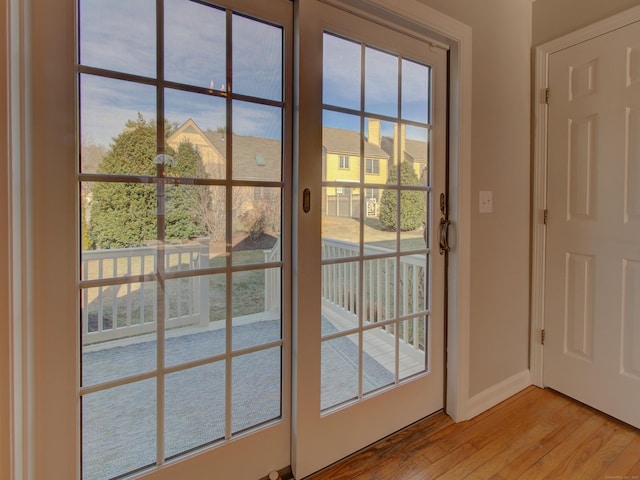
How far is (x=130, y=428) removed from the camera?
1022 mm

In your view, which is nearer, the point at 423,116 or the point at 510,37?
the point at 423,116

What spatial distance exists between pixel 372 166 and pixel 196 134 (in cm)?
74

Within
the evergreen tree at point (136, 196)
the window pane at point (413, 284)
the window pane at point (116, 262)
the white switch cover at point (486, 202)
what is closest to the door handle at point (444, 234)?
the window pane at point (413, 284)

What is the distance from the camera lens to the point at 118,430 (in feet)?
3.31

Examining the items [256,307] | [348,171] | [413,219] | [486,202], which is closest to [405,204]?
[413,219]

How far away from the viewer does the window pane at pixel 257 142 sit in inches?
45.3

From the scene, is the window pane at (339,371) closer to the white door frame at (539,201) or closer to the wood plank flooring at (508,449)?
the wood plank flooring at (508,449)

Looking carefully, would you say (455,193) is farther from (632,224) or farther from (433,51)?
(632,224)

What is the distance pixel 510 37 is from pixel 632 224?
117 cm

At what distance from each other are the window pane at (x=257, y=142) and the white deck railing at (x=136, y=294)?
12.8 inches

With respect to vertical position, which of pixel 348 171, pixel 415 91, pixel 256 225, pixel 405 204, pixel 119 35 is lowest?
pixel 256 225

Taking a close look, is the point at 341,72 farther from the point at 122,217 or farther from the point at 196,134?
the point at 122,217

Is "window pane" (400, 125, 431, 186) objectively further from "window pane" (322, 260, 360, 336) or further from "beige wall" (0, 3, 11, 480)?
"beige wall" (0, 3, 11, 480)

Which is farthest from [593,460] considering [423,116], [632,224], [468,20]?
[468,20]
